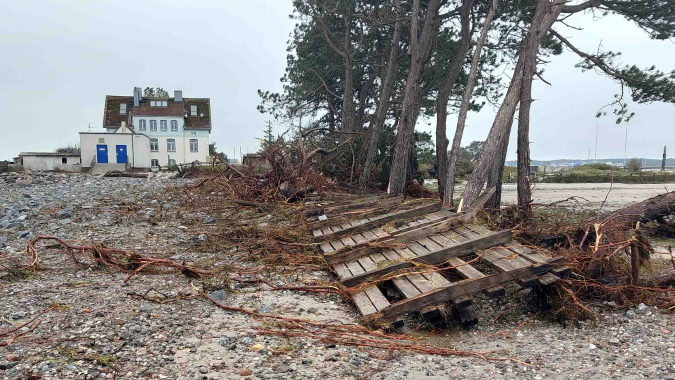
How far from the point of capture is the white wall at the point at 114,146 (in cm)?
3356

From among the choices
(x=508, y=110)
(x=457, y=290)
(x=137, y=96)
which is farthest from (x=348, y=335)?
(x=137, y=96)

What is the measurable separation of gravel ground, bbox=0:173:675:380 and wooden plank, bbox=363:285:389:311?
26cm

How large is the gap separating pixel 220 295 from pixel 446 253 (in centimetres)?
258

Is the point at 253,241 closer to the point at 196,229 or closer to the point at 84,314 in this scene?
the point at 196,229

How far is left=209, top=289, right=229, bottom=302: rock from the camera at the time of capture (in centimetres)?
467

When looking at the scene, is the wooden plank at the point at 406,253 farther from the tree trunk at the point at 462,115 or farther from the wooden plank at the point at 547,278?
the tree trunk at the point at 462,115

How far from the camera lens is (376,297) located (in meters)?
4.63

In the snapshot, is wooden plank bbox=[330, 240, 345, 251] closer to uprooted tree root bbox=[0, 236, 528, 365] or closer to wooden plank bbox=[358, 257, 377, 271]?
wooden plank bbox=[358, 257, 377, 271]

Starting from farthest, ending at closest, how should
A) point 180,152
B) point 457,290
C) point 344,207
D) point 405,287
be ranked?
point 180,152, point 344,207, point 405,287, point 457,290

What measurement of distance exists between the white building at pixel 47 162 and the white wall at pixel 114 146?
44.7 inches

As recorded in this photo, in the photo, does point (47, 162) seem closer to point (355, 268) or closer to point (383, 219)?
point (383, 219)

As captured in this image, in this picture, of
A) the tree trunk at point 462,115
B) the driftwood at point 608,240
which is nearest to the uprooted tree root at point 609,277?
the driftwood at point 608,240

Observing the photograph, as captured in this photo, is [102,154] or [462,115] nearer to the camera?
[462,115]

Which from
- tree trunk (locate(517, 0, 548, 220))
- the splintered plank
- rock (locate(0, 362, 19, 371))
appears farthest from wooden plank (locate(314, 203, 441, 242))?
rock (locate(0, 362, 19, 371))
